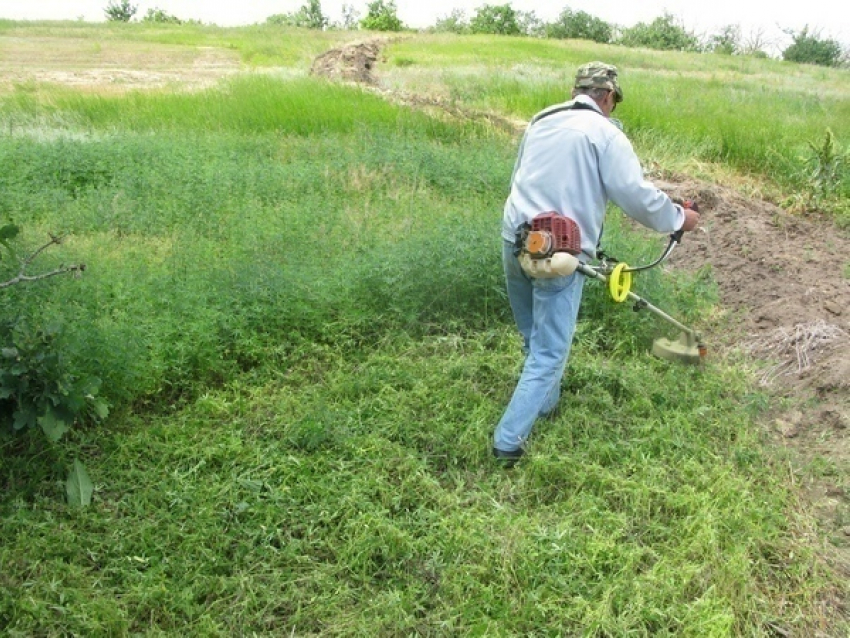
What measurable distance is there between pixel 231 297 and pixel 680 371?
8.66 feet

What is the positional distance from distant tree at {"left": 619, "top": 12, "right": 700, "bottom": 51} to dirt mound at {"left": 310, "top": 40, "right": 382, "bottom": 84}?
26.1 metres

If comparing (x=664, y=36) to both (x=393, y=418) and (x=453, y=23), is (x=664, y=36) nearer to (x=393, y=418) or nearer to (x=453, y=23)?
(x=453, y=23)

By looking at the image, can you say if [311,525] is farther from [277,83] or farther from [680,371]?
[277,83]

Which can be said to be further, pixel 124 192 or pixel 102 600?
pixel 124 192

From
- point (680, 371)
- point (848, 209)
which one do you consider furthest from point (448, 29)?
point (680, 371)

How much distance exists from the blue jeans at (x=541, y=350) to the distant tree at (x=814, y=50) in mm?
42862

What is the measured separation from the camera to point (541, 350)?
11.1 ft

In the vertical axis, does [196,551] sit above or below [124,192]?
below

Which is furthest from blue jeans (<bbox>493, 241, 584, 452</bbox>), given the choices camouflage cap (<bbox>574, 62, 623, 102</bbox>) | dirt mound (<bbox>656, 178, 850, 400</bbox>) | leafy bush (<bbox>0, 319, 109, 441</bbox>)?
leafy bush (<bbox>0, 319, 109, 441</bbox>)

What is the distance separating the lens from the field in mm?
2674

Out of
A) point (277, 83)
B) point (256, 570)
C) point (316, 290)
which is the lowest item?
point (256, 570)

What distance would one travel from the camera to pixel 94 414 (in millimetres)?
3586

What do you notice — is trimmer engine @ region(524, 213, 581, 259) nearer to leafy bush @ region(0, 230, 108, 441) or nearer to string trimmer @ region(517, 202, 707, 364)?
string trimmer @ region(517, 202, 707, 364)

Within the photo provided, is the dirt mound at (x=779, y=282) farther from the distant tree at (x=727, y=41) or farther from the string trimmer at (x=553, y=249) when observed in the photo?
the distant tree at (x=727, y=41)
